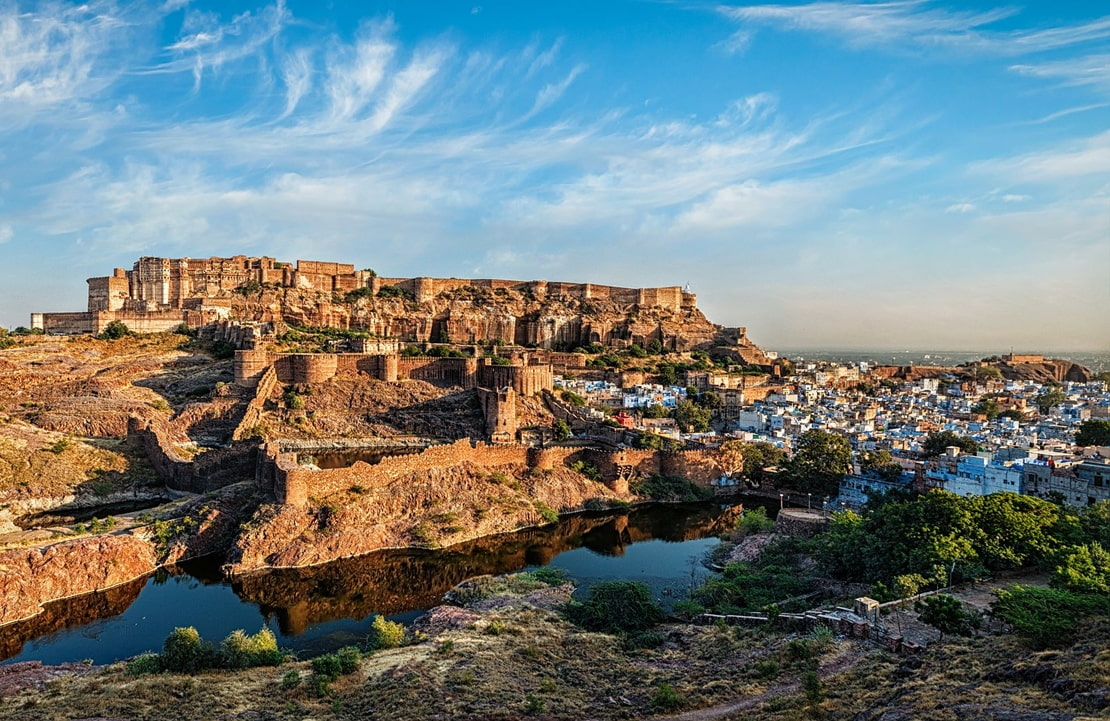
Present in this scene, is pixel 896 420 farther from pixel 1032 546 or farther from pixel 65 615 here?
pixel 65 615

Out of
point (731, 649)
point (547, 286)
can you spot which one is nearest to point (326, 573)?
point (731, 649)

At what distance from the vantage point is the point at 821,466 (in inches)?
1191

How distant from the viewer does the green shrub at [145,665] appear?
14227 mm

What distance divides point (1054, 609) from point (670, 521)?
17312 millimetres

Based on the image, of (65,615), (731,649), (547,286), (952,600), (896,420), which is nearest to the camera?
(952,600)

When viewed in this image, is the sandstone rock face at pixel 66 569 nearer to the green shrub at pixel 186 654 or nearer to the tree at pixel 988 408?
the green shrub at pixel 186 654

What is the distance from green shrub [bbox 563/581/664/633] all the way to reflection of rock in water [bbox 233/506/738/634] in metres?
4.71

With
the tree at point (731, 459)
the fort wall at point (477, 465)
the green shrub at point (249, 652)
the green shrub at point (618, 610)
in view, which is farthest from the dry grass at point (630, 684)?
the tree at point (731, 459)

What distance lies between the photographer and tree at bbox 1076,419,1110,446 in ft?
108

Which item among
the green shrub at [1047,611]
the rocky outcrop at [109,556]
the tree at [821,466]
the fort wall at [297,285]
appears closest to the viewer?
the green shrub at [1047,611]

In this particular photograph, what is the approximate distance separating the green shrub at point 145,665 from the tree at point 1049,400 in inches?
2341

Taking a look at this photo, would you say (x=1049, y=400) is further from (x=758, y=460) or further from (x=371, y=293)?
(x=371, y=293)

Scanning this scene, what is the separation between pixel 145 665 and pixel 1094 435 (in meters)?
38.4

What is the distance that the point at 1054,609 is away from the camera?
37.7 feet
